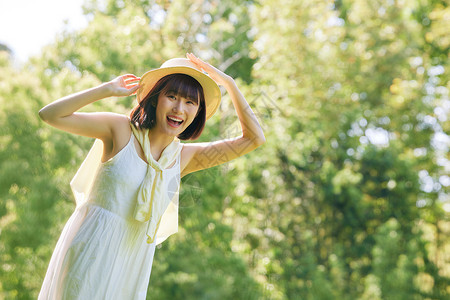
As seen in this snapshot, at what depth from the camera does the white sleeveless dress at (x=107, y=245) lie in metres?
1.41

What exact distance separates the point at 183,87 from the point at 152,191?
33 cm

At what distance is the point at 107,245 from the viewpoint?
1446 millimetres

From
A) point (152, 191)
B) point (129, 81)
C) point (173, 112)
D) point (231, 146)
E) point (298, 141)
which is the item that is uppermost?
point (129, 81)

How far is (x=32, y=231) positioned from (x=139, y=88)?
3452mm

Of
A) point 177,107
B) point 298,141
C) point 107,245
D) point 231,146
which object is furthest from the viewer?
point 298,141

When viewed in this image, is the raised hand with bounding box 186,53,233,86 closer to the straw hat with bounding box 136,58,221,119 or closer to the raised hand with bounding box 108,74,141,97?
the straw hat with bounding box 136,58,221,119

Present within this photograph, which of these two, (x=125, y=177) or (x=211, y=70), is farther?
(x=211, y=70)

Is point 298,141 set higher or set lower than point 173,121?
lower

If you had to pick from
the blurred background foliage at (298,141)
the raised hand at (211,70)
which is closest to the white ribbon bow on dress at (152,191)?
the raised hand at (211,70)

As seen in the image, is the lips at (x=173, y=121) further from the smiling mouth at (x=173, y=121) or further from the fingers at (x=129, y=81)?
the fingers at (x=129, y=81)

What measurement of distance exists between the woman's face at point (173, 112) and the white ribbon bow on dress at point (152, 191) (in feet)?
0.20

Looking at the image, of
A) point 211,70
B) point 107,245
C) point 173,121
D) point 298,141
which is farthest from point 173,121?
point 298,141

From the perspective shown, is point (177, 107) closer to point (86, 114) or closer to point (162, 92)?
point (162, 92)

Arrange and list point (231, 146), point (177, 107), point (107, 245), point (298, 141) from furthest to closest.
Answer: point (298, 141) → point (231, 146) → point (177, 107) → point (107, 245)
